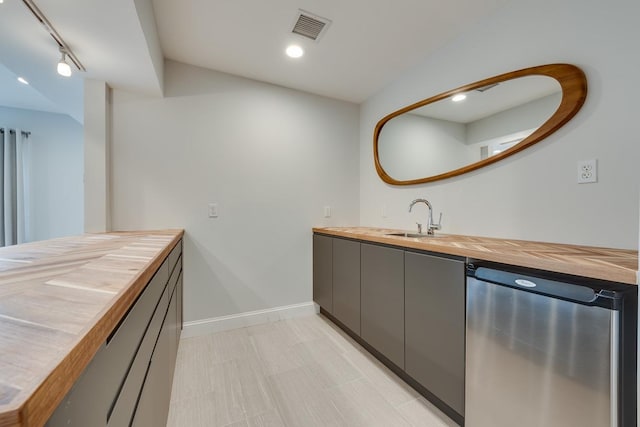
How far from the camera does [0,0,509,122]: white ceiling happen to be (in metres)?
1.38

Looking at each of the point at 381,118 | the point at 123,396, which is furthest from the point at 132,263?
the point at 381,118

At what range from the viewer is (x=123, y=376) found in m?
0.60

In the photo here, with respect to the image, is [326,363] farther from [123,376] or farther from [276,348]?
[123,376]

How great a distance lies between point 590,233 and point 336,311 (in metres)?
1.81

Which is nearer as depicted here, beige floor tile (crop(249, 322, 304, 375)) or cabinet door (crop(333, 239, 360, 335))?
beige floor tile (crop(249, 322, 304, 375))

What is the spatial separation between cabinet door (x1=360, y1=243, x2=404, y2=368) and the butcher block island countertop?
4.48 ft

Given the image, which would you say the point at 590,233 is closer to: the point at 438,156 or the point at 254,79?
the point at 438,156

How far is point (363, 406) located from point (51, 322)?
1.57 metres

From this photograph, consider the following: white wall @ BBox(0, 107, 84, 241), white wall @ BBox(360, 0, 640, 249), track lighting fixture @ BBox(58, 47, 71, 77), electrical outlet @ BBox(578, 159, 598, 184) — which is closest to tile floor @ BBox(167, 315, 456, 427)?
white wall @ BBox(360, 0, 640, 249)

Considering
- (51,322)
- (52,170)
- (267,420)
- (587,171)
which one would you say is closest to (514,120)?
(587,171)

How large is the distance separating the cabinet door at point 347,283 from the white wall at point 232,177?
0.51 m

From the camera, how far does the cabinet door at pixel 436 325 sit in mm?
1279

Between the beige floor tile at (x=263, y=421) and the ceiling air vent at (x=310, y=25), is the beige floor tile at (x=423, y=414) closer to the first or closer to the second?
the beige floor tile at (x=263, y=421)

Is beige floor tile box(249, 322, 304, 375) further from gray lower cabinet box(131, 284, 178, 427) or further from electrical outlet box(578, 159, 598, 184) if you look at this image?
electrical outlet box(578, 159, 598, 184)
